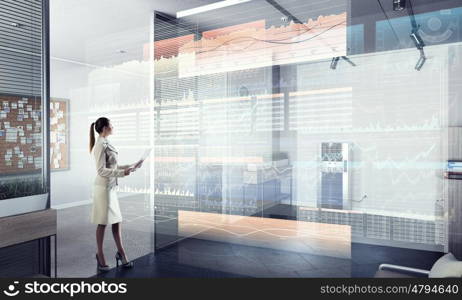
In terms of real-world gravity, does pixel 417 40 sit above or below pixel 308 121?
above

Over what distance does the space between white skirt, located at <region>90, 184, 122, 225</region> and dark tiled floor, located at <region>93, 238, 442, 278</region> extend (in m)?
0.52

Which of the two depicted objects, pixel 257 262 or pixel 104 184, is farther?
pixel 257 262

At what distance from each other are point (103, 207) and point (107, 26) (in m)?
2.11

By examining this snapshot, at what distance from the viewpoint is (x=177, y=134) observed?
13.6 feet

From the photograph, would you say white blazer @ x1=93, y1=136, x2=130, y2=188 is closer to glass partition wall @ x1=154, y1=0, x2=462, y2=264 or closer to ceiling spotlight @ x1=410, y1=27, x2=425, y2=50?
glass partition wall @ x1=154, y1=0, x2=462, y2=264

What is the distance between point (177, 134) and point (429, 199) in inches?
119

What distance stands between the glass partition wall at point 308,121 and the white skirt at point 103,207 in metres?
0.82

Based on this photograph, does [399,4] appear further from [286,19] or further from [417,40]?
[286,19]

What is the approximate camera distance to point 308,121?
3732mm

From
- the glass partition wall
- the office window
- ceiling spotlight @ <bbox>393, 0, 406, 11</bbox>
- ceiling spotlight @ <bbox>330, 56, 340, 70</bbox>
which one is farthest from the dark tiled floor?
ceiling spotlight @ <bbox>393, 0, 406, 11</bbox>

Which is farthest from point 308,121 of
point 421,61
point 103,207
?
point 103,207

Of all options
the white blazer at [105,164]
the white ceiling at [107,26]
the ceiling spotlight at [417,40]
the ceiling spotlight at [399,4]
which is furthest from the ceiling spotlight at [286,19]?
the white blazer at [105,164]

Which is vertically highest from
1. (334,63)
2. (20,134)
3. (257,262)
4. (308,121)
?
(334,63)

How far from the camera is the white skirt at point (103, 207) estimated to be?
3.20 metres
